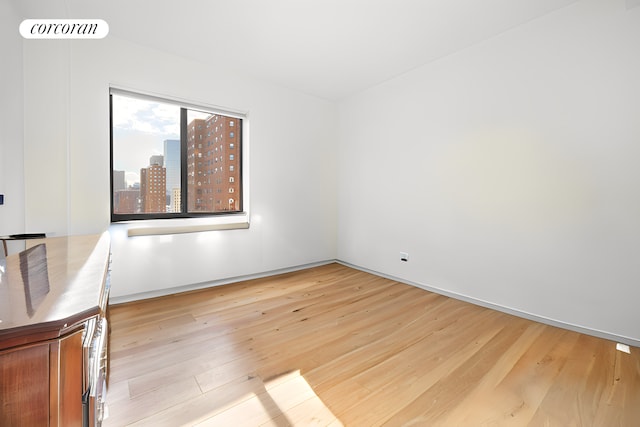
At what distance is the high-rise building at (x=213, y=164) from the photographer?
130 inches

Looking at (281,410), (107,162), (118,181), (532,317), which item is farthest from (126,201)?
(532,317)

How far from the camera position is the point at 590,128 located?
84.6 inches

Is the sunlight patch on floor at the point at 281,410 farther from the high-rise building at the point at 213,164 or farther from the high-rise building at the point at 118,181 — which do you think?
the high-rise building at the point at 118,181

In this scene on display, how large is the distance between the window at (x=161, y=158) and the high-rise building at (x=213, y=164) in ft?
0.04

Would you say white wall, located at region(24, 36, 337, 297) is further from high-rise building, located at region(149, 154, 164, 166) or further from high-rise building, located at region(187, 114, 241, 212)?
high-rise building, located at region(149, 154, 164, 166)

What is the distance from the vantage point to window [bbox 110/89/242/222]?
9.40ft

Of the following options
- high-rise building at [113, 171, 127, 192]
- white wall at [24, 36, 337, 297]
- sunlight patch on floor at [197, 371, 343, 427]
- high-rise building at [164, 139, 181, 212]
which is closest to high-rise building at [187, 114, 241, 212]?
high-rise building at [164, 139, 181, 212]

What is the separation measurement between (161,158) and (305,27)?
2127 mm

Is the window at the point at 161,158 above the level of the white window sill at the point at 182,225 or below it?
above

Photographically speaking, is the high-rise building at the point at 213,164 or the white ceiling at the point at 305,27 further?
the high-rise building at the point at 213,164

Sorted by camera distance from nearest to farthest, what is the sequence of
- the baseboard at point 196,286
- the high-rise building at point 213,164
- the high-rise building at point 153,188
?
the baseboard at point 196,286, the high-rise building at point 153,188, the high-rise building at point 213,164

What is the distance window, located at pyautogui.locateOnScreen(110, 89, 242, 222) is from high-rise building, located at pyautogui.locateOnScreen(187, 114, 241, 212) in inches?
0.5

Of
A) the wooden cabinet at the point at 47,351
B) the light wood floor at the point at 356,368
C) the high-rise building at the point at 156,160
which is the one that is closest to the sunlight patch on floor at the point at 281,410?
the light wood floor at the point at 356,368

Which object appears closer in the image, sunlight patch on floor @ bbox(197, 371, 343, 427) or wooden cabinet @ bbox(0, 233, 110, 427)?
wooden cabinet @ bbox(0, 233, 110, 427)
